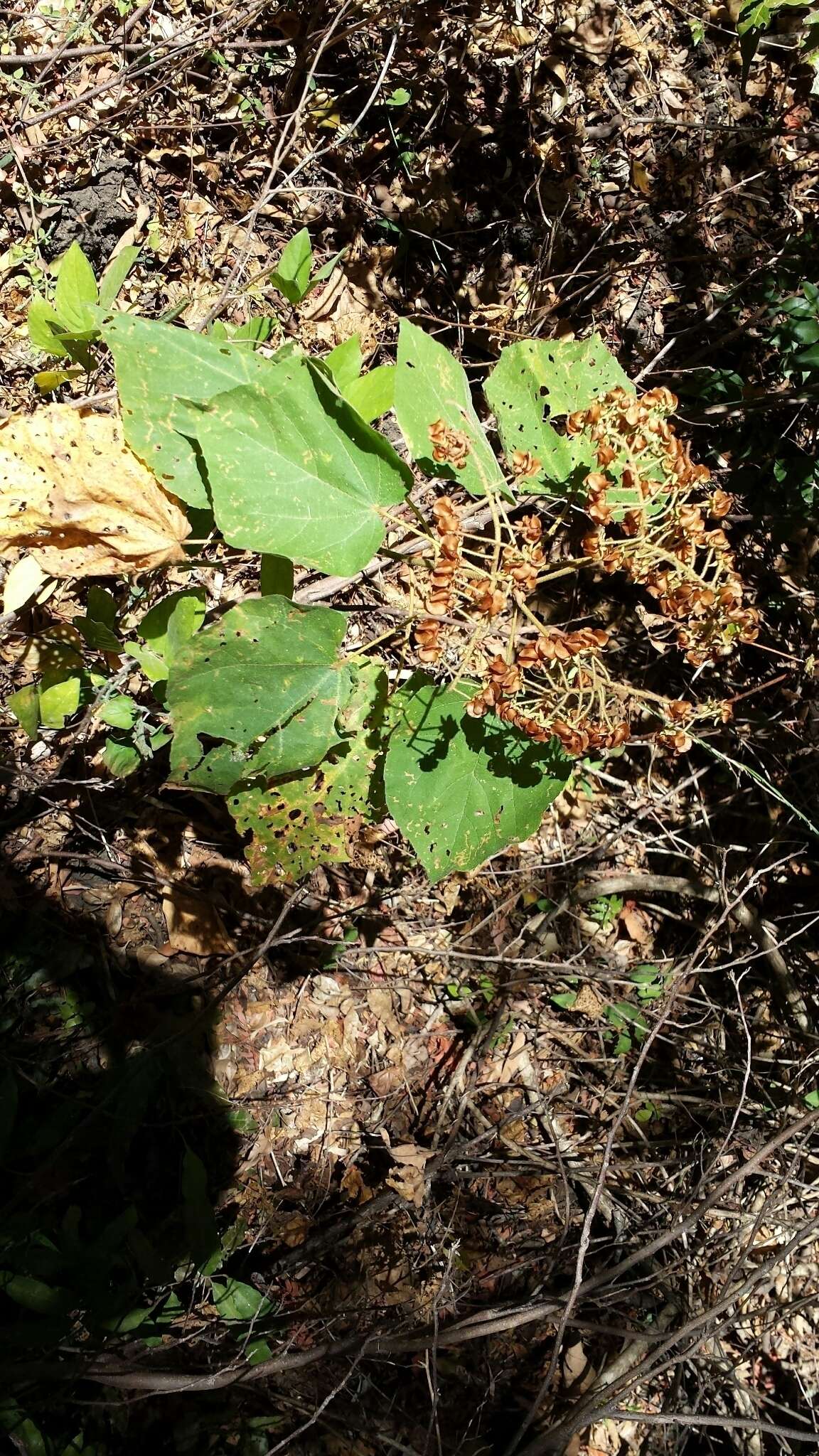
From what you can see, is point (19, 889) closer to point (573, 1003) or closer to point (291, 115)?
point (573, 1003)

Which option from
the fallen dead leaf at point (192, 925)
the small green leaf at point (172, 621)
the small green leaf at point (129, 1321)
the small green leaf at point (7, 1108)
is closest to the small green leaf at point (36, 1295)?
the small green leaf at point (129, 1321)

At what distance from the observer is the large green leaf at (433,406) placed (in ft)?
6.19

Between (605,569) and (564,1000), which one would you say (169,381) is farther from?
(564,1000)

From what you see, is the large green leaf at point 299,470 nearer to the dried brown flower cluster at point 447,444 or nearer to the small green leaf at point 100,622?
the dried brown flower cluster at point 447,444

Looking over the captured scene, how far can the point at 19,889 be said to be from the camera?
271cm

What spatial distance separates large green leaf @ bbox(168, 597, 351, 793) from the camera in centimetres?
181

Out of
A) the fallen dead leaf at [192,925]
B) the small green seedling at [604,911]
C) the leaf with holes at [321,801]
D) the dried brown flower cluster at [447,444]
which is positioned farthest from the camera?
the small green seedling at [604,911]

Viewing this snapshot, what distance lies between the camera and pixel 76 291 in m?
2.13

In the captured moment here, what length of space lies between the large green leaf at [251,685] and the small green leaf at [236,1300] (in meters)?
1.52

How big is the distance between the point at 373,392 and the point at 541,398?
406 mm

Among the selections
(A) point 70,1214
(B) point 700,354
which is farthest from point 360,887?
(B) point 700,354

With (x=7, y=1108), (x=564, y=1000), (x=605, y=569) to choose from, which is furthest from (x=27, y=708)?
(x=564, y=1000)

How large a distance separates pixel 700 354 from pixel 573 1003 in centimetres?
241

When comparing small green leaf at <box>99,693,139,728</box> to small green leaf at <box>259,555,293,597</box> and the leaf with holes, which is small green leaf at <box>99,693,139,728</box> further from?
small green leaf at <box>259,555,293,597</box>
